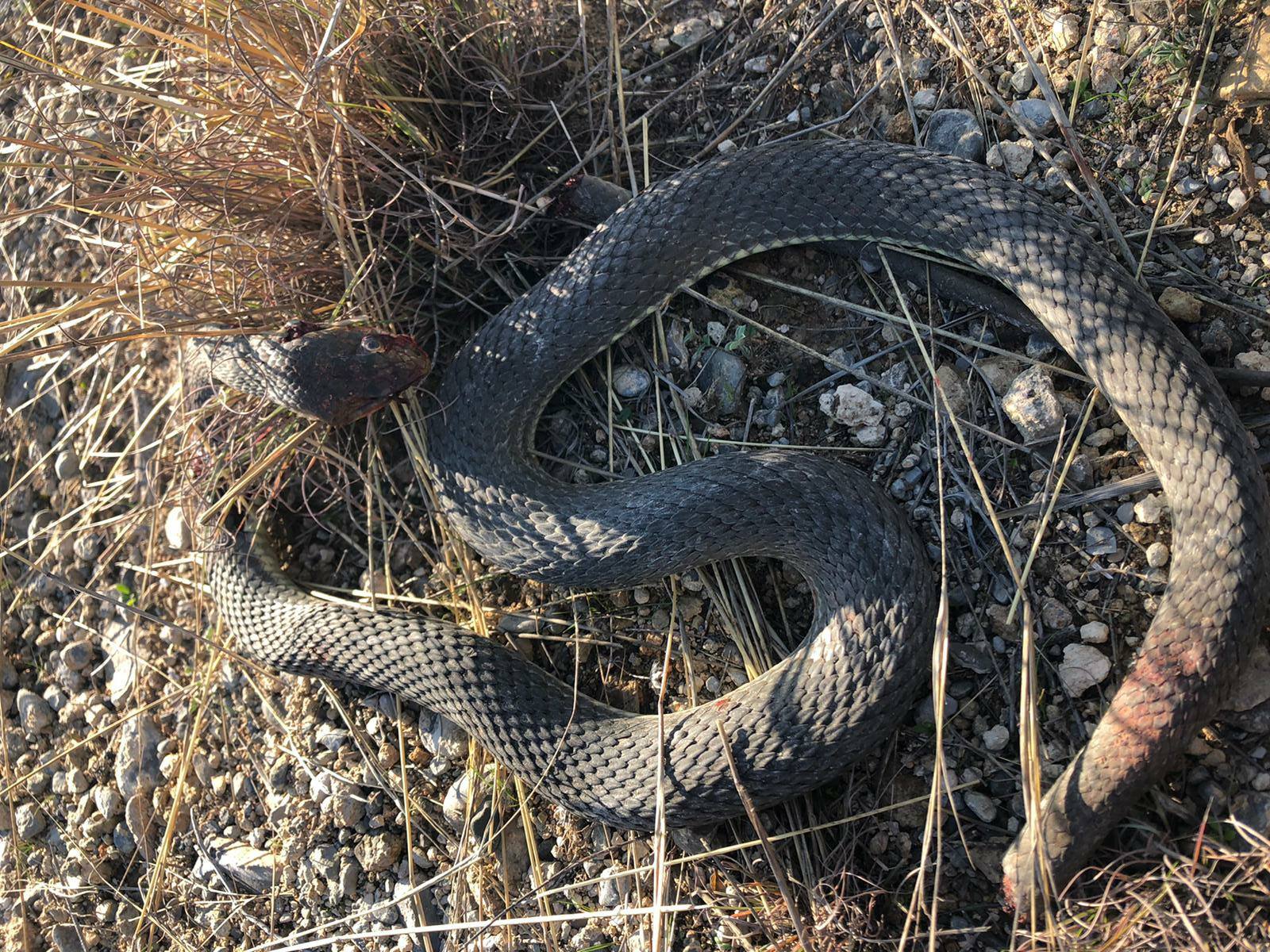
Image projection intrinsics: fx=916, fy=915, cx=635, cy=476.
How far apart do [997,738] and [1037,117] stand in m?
2.24

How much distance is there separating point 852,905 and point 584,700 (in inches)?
46.5

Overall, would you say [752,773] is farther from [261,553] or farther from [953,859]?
[261,553]

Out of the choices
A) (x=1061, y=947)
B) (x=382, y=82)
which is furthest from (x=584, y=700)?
Answer: (x=382, y=82)

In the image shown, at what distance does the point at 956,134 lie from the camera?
345 centimetres

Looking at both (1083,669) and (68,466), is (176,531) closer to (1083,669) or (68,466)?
(68,466)

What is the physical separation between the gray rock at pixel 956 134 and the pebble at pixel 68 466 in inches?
165

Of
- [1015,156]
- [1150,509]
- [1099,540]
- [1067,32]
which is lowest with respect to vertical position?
[1099,540]

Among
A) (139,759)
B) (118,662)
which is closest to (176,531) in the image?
(118,662)

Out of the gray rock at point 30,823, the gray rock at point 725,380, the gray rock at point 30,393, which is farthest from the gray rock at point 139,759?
the gray rock at point 725,380

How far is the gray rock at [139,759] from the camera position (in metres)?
4.09

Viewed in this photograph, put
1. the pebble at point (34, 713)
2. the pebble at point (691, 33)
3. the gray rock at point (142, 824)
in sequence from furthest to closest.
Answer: the pebble at point (34, 713) → the gray rock at point (142, 824) → the pebble at point (691, 33)

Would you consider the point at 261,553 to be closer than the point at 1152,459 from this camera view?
No

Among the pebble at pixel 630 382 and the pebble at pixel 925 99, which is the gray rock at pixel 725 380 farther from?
the pebble at pixel 925 99

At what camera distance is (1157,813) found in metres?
2.89
